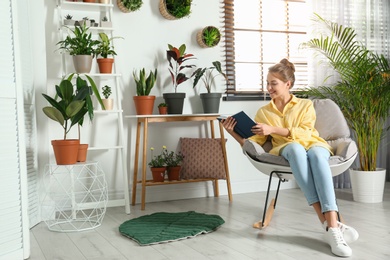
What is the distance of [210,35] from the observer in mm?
4055

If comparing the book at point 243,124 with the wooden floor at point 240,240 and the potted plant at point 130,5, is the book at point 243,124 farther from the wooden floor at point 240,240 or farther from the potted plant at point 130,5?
the potted plant at point 130,5

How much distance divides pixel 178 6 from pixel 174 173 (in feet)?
4.61

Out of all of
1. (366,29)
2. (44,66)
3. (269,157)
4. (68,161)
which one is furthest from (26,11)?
(366,29)

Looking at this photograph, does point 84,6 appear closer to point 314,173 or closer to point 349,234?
point 314,173

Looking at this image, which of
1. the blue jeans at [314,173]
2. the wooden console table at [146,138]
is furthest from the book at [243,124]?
the wooden console table at [146,138]

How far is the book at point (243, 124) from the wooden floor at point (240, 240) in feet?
1.97

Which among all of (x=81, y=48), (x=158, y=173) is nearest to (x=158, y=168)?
(x=158, y=173)

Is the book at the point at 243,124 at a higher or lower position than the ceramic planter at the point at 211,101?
lower

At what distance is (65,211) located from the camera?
3.64 meters

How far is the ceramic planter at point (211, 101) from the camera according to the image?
13.0 feet

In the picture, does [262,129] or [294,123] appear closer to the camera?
[262,129]

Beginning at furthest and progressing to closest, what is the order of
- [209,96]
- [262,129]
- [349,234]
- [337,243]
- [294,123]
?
[209,96] < [294,123] < [262,129] < [349,234] < [337,243]

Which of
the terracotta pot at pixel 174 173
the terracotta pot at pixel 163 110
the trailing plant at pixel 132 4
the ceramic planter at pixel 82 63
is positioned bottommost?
the terracotta pot at pixel 174 173

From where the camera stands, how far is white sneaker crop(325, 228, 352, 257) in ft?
7.49
